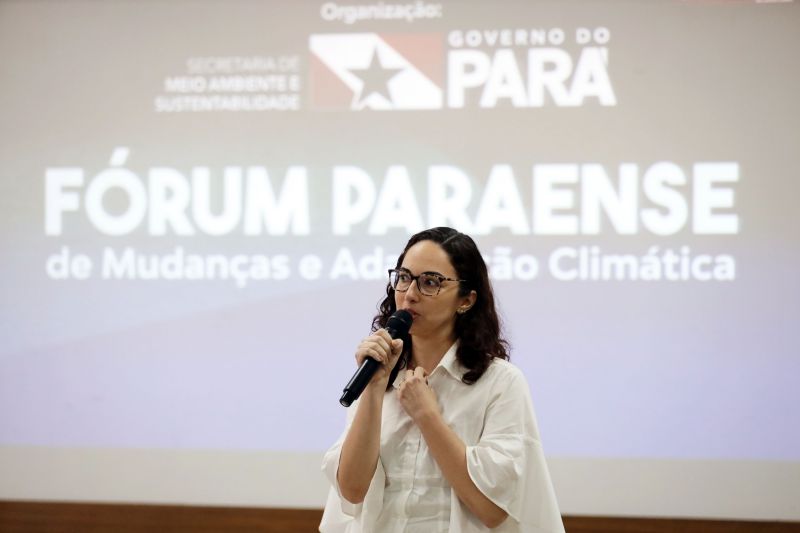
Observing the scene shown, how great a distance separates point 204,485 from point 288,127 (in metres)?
1.73

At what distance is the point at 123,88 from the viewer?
4.17 meters

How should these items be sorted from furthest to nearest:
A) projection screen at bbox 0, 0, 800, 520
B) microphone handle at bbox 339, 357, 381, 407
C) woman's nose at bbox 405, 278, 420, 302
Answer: projection screen at bbox 0, 0, 800, 520 < woman's nose at bbox 405, 278, 420, 302 < microphone handle at bbox 339, 357, 381, 407

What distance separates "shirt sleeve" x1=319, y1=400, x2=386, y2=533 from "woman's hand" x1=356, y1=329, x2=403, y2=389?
126 millimetres

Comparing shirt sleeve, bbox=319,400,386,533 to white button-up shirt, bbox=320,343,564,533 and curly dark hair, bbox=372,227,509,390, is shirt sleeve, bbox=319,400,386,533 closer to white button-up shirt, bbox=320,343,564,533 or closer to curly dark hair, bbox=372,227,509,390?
white button-up shirt, bbox=320,343,564,533

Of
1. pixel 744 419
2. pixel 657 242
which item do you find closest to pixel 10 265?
pixel 657 242

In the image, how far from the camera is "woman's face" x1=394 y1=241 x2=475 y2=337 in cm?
176

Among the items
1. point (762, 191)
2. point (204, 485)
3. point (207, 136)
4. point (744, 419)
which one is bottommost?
point (204, 485)

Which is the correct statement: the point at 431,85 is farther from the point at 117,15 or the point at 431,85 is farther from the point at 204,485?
the point at 204,485

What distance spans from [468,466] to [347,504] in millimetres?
300

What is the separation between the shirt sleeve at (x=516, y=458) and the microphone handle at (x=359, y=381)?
0.78 ft

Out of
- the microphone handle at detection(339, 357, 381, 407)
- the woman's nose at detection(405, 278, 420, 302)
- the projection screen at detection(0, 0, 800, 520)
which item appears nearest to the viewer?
the microphone handle at detection(339, 357, 381, 407)

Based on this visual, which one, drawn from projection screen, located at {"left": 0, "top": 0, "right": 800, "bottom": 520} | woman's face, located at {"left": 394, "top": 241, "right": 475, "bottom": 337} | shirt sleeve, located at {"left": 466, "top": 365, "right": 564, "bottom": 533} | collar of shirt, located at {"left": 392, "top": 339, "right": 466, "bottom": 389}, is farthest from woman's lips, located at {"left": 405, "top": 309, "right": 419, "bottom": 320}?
projection screen, located at {"left": 0, "top": 0, "right": 800, "bottom": 520}

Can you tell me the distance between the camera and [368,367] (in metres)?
1.68

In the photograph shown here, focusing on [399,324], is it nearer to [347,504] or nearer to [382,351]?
[382,351]
